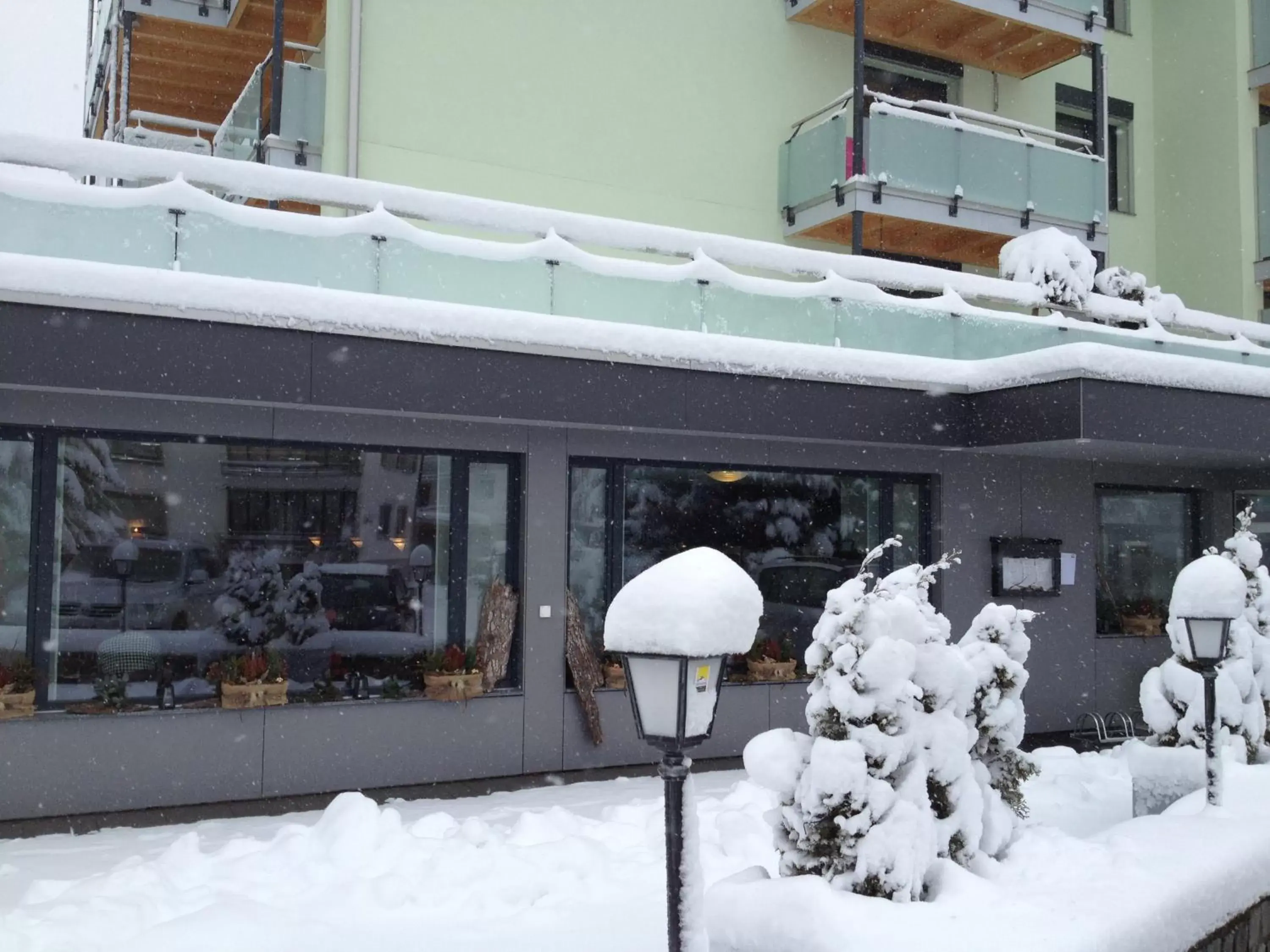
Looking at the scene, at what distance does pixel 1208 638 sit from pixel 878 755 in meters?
3.34

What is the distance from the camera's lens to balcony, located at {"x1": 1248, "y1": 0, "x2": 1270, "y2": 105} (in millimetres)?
18391

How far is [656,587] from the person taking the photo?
390cm

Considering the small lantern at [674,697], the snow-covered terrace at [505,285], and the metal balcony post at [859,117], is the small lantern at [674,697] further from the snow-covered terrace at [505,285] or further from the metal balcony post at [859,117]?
the metal balcony post at [859,117]

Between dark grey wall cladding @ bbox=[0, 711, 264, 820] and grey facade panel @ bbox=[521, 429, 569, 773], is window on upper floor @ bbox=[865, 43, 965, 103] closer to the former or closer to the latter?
grey facade panel @ bbox=[521, 429, 569, 773]

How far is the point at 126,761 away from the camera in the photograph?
8.18 m

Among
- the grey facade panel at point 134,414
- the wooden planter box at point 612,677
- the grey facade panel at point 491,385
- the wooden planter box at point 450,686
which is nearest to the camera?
the grey facade panel at point 134,414

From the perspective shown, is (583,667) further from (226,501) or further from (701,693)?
(701,693)

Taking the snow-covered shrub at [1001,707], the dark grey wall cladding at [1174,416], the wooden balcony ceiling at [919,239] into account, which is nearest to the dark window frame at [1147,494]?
the dark grey wall cladding at [1174,416]

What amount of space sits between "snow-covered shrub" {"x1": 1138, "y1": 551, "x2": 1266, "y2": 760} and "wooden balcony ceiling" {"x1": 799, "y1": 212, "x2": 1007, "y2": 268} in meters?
8.01

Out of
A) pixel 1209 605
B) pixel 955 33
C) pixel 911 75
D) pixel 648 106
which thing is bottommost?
pixel 1209 605

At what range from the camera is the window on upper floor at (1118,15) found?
19297 mm

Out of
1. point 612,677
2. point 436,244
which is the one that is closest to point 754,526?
point 612,677

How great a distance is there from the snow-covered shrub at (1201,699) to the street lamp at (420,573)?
5.87m

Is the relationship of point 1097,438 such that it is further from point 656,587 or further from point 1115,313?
point 656,587
